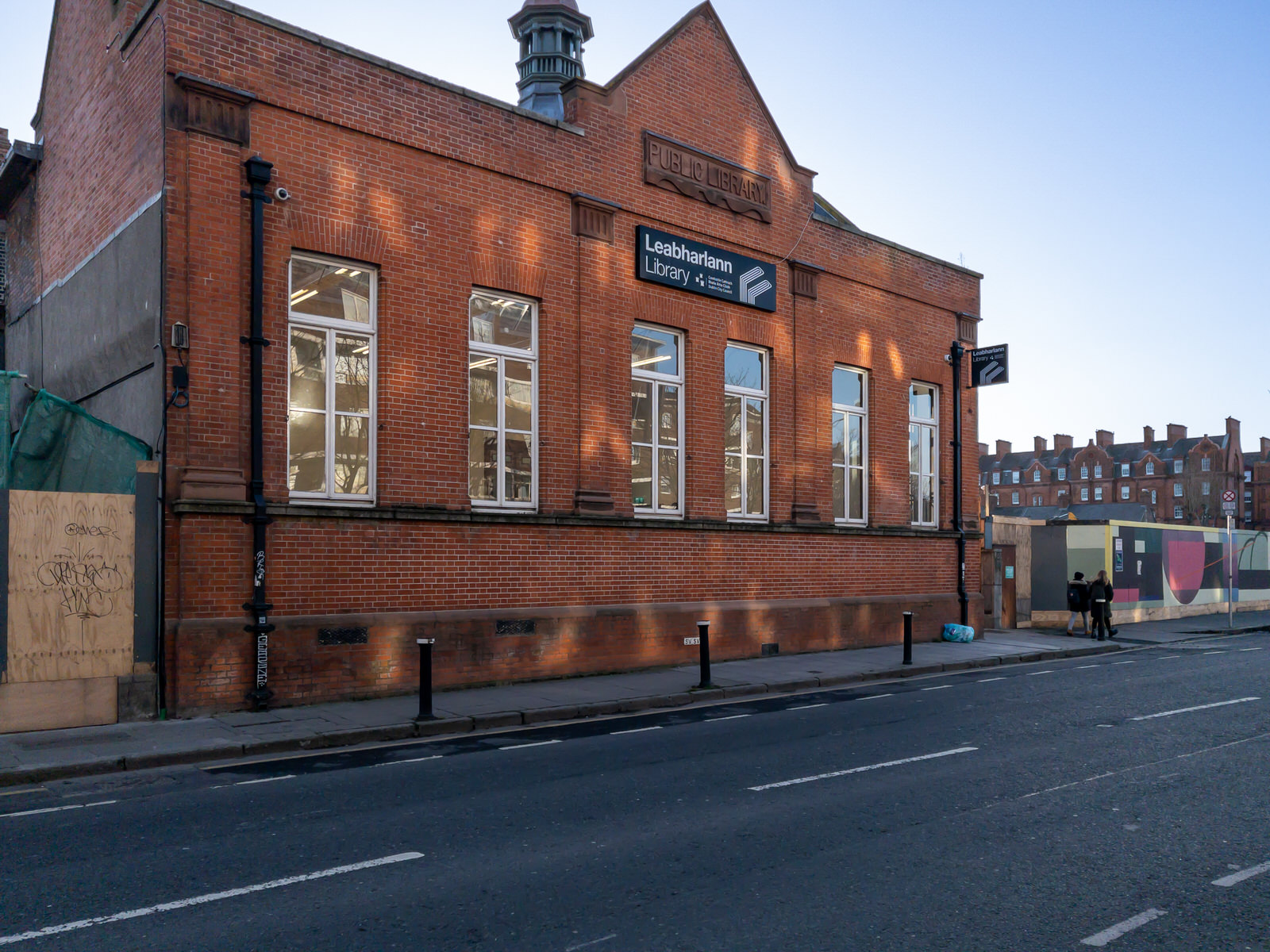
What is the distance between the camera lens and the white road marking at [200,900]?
15.9 ft

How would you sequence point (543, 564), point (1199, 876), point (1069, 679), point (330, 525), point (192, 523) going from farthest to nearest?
point (1069, 679) < point (543, 564) < point (330, 525) < point (192, 523) < point (1199, 876)

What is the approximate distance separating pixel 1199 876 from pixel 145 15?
43.6ft

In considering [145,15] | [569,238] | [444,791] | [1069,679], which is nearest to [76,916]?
[444,791]

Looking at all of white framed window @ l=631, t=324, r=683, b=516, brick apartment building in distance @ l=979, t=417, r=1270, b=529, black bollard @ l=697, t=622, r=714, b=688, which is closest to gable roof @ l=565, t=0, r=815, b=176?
white framed window @ l=631, t=324, r=683, b=516

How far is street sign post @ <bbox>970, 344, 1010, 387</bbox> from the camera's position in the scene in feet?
70.9

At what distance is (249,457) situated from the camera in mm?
11781

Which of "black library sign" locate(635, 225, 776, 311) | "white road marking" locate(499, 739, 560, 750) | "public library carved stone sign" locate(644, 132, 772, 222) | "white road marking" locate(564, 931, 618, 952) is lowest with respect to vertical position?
"white road marking" locate(499, 739, 560, 750)

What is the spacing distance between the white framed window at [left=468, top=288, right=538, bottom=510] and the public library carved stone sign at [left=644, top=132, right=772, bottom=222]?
3.60 metres

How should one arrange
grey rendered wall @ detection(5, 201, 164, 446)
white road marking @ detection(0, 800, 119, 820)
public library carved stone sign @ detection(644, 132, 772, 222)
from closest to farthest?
white road marking @ detection(0, 800, 119, 820), grey rendered wall @ detection(5, 201, 164, 446), public library carved stone sign @ detection(644, 132, 772, 222)

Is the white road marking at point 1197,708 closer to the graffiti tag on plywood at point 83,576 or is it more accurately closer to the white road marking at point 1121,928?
the white road marking at point 1121,928

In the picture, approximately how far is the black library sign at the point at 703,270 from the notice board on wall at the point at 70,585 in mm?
8726

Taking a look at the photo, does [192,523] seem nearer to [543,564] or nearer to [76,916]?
[543,564]

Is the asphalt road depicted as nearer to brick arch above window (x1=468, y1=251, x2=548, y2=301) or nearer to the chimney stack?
brick arch above window (x1=468, y1=251, x2=548, y2=301)

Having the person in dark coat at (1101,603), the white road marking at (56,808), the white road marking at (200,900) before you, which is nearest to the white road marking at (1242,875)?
the white road marking at (200,900)
